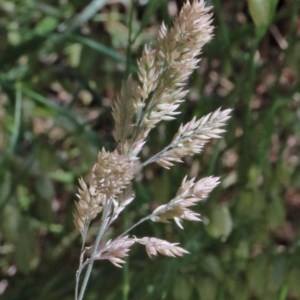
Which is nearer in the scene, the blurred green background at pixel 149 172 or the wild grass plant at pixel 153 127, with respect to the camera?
the wild grass plant at pixel 153 127

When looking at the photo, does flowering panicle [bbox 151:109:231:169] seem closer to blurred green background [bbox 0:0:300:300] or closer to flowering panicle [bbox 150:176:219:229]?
flowering panicle [bbox 150:176:219:229]

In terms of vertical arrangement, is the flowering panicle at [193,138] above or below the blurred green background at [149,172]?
above

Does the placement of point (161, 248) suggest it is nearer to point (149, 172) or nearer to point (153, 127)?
point (153, 127)

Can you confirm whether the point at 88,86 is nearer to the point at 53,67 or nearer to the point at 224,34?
the point at 53,67

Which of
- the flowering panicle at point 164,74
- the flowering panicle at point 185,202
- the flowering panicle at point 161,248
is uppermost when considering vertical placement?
the flowering panicle at point 164,74

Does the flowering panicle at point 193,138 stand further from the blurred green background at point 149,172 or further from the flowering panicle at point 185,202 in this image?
the blurred green background at point 149,172

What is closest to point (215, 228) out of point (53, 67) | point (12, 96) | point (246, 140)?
point (246, 140)

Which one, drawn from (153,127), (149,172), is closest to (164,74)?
(153,127)

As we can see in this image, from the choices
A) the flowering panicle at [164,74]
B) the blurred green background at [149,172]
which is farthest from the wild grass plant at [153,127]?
the blurred green background at [149,172]
